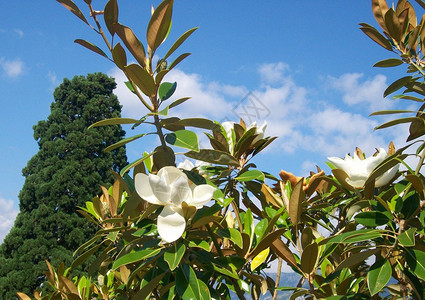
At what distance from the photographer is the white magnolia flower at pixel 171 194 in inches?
45.6

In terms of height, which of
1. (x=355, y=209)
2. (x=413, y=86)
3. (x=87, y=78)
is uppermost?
(x=87, y=78)

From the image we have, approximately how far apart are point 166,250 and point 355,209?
0.65m

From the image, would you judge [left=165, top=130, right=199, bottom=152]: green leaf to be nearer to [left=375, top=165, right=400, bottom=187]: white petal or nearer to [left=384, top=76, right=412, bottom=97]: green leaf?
[left=375, top=165, right=400, bottom=187]: white petal

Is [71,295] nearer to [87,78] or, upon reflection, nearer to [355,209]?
[355,209]

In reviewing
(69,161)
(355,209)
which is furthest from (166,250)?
(69,161)

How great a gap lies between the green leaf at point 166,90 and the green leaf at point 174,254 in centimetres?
45

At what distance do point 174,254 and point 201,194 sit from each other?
178 mm

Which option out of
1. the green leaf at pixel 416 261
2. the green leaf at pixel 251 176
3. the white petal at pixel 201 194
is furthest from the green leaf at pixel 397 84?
the white petal at pixel 201 194

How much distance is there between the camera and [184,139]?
1.27 m

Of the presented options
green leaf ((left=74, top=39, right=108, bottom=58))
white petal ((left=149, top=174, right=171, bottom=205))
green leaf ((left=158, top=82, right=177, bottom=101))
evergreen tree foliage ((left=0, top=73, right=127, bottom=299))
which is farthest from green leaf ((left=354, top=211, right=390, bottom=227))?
evergreen tree foliage ((left=0, top=73, right=127, bottom=299))

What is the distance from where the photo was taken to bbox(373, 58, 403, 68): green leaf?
176 cm

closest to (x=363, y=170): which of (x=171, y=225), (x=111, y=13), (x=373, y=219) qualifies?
(x=373, y=219)

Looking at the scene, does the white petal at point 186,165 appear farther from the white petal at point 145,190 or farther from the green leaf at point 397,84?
the green leaf at point 397,84

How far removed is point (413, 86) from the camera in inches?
66.9
